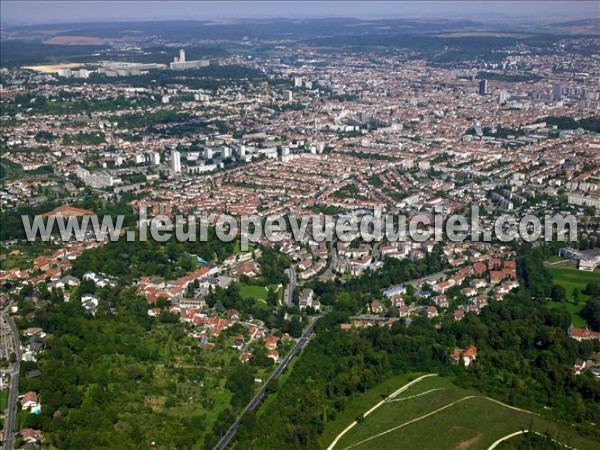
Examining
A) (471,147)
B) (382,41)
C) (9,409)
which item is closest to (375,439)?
(9,409)

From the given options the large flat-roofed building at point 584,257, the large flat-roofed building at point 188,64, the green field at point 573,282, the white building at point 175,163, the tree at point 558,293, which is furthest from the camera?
the large flat-roofed building at point 188,64

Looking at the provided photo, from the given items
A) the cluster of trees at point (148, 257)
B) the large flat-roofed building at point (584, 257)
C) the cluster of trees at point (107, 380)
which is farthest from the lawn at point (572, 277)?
the cluster of trees at point (107, 380)

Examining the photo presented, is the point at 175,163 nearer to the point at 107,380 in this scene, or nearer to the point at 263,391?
the point at 107,380

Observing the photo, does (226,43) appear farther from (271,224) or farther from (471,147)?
(271,224)

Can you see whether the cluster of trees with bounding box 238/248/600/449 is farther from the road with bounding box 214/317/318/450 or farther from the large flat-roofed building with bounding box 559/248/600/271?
the large flat-roofed building with bounding box 559/248/600/271

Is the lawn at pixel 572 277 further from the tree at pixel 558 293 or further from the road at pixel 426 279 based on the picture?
the road at pixel 426 279

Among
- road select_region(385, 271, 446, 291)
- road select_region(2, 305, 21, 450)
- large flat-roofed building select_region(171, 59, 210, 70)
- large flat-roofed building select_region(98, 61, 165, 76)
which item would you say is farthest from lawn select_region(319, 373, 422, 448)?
large flat-roofed building select_region(171, 59, 210, 70)

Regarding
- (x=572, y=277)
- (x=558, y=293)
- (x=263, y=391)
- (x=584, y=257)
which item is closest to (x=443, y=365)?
(x=263, y=391)
